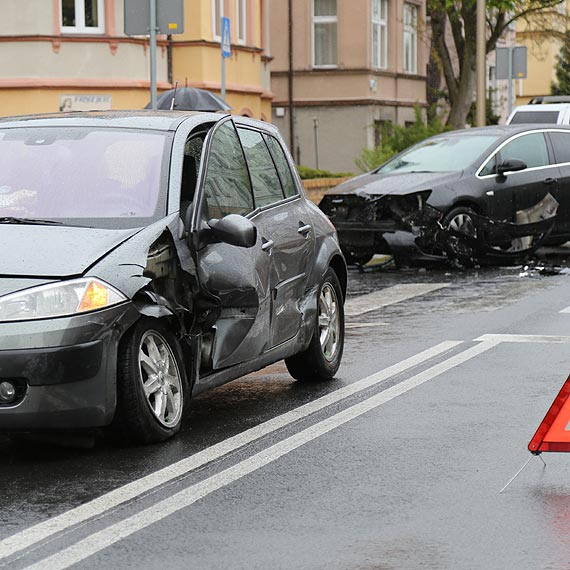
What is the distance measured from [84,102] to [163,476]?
22.8m

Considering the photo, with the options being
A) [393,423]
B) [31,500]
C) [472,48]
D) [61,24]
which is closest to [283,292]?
[393,423]

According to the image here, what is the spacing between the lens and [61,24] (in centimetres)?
2853

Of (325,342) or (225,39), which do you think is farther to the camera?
(225,39)

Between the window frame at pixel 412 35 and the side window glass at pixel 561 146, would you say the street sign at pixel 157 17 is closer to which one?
the side window glass at pixel 561 146

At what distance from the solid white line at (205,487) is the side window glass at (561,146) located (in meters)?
10.4

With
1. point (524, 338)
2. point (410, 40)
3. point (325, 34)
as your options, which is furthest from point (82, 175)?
point (410, 40)

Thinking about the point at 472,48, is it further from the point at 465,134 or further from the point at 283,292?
the point at 283,292

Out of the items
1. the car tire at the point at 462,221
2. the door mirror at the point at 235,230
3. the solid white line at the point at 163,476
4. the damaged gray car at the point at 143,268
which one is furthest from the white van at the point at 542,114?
the door mirror at the point at 235,230

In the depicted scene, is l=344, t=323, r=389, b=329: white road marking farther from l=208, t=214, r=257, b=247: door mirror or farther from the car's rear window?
the car's rear window

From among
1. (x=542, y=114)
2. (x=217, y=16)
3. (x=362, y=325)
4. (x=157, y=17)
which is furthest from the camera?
(x=217, y=16)

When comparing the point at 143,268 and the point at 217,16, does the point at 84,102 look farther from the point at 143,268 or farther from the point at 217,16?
the point at 143,268

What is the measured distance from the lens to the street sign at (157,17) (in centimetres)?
1458

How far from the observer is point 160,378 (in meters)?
7.12

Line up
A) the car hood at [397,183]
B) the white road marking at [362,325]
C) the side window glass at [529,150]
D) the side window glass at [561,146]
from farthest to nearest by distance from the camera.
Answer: the side window glass at [561,146]
the side window glass at [529,150]
the car hood at [397,183]
the white road marking at [362,325]
